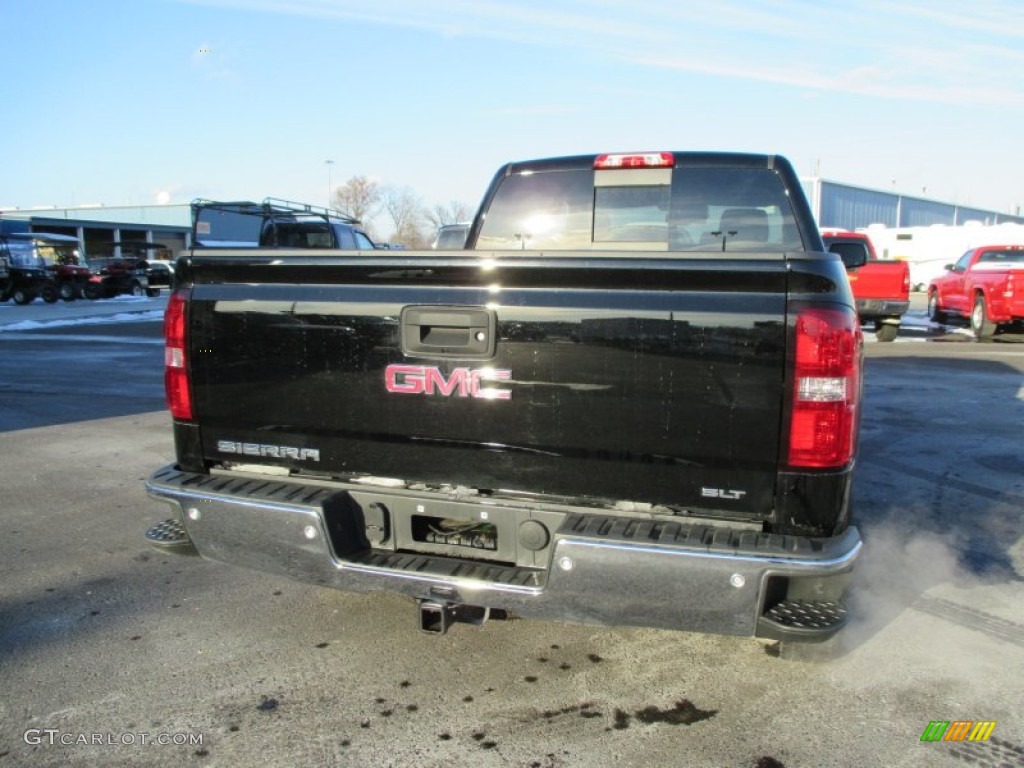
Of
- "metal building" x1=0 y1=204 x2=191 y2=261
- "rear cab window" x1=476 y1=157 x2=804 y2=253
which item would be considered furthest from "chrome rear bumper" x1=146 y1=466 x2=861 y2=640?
"metal building" x1=0 y1=204 x2=191 y2=261

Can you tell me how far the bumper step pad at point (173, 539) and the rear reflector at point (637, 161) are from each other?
2.92 meters

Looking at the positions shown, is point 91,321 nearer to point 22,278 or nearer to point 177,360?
point 22,278

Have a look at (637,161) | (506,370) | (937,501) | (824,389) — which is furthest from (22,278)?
(824,389)

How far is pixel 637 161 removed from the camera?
446cm

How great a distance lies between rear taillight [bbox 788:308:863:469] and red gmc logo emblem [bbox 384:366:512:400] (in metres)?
0.98

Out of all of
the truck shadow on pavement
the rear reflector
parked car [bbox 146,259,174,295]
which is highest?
the rear reflector

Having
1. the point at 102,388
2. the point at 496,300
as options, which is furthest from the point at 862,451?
the point at 102,388

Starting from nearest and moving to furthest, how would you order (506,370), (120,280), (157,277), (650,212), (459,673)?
(506,370)
(459,673)
(650,212)
(120,280)
(157,277)

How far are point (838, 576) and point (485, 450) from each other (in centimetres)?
125

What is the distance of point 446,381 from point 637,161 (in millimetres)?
2233

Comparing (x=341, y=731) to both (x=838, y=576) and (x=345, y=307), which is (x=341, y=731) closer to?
(x=345, y=307)

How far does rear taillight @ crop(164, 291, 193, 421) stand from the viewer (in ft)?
10.6

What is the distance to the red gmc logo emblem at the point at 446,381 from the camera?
2.82m

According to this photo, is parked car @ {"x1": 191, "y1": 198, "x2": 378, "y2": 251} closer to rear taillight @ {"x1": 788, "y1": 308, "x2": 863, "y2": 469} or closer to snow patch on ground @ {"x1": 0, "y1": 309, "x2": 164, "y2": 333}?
snow patch on ground @ {"x1": 0, "y1": 309, "x2": 164, "y2": 333}
